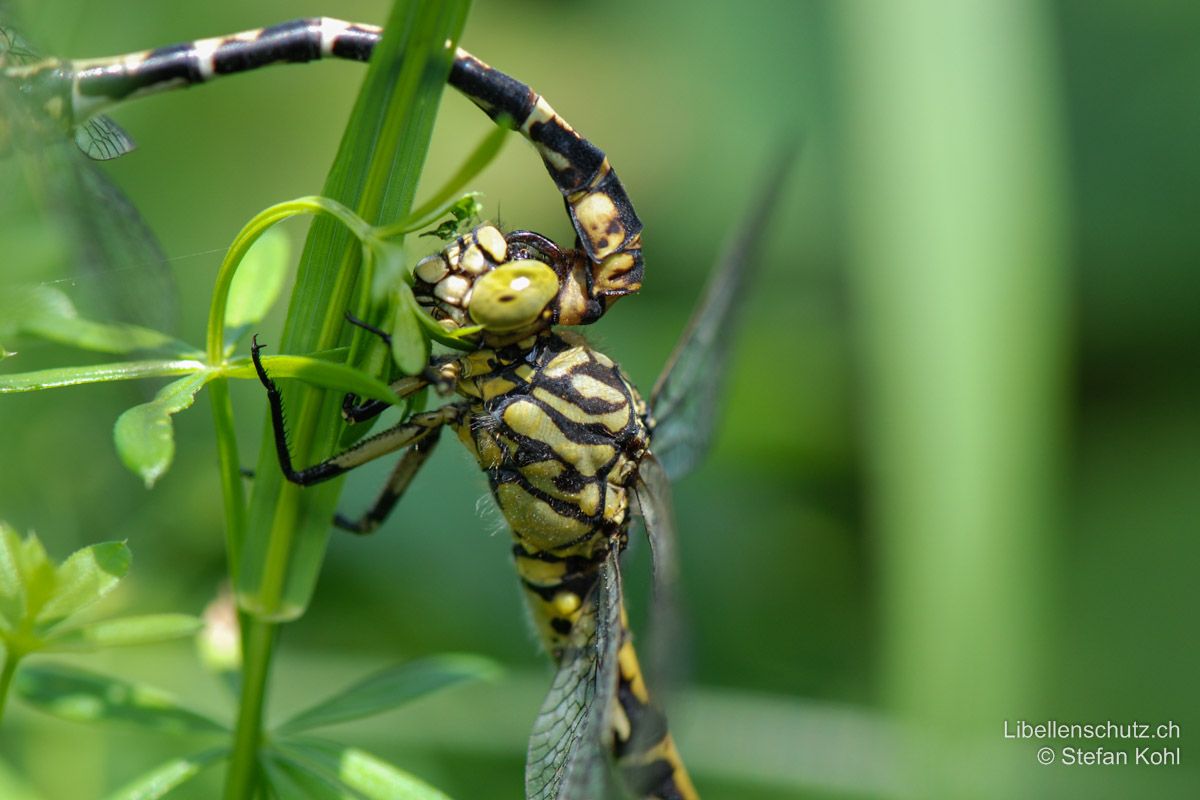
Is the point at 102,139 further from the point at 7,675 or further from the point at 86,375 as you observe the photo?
the point at 7,675

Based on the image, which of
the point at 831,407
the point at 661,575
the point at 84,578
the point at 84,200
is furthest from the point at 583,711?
the point at 831,407

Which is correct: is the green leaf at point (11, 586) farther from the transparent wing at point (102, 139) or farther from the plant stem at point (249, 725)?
the transparent wing at point (102, 139)

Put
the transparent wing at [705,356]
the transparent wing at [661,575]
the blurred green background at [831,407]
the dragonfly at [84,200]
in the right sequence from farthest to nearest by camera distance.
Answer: the blurred green background at [831,407] → the transparent wing at [705,356] → the transparent wing at [661,575] → the dragonfly at [84,200]

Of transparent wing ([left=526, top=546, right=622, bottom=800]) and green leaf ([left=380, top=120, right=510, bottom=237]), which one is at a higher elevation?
green leaf ([left=380, top=120, right=510, bottom=237])

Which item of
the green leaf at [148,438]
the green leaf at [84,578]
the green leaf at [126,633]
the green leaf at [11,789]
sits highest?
the green leaf at [148,438]

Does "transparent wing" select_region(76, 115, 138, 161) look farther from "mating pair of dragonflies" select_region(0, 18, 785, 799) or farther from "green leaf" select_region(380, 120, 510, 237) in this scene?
"green leaf" select_region(380, 120, 510, 237)

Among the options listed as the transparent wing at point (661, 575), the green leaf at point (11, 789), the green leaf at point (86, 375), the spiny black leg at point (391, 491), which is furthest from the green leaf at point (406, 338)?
the green leaf at point (11, 789)

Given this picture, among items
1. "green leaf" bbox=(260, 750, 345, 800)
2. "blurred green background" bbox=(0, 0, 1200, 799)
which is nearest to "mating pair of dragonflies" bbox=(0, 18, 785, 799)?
"green leaf" bbox=(260, 750, 345, 800)
